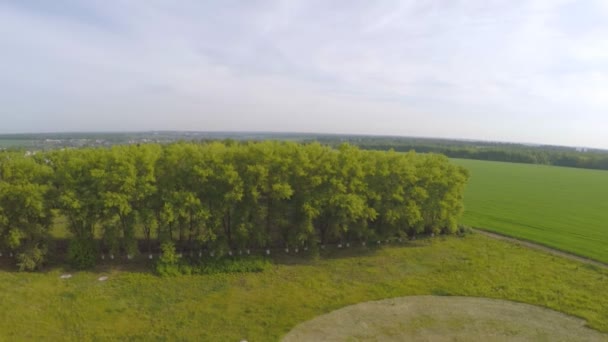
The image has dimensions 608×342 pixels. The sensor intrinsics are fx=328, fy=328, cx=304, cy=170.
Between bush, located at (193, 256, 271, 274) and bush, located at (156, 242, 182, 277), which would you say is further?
bush, located at (193, 256, 271, 274)

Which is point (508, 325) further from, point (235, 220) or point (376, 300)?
point (235, 220)

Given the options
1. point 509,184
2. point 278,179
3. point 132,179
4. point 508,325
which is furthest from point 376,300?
point 509,184

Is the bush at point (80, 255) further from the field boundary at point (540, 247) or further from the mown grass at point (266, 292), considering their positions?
the field boundary at point (540, 247)

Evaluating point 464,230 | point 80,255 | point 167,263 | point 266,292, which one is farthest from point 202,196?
point 464,230

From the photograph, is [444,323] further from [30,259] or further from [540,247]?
[30,259]

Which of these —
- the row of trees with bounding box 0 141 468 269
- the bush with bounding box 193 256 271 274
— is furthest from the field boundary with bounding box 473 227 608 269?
the bush with bounding box 193 256 271 274

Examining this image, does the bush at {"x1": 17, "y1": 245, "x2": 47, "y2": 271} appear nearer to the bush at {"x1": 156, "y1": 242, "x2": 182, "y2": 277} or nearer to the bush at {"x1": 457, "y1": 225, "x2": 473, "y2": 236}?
the bush at {"x1": 156, "y1": 242, "x2": 182, "y2": 277}

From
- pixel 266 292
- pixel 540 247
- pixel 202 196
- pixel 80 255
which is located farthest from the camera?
pixel 540 247
